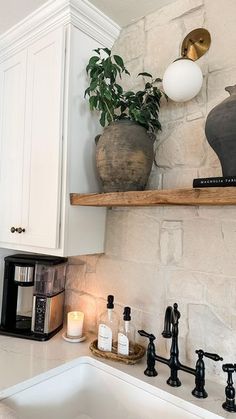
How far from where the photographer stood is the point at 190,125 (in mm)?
1286

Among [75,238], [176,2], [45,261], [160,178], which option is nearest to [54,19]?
[176,2]

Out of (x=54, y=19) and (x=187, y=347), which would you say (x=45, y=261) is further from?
(x=54, y=19)

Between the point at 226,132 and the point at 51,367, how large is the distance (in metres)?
1.09

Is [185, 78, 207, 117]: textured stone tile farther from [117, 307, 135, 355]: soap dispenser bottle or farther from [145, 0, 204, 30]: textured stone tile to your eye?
[117, 307, 135, 355]: soap dispenser bottle

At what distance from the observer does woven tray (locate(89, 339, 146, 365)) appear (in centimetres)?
126

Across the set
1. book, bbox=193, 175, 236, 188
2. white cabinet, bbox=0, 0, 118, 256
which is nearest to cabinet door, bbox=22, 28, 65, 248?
white cabinet, bbox=0, 0, 118, 256

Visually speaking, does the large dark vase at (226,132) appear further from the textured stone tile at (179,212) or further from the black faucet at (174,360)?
the black faucet at (174,360)

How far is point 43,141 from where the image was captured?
1391mm

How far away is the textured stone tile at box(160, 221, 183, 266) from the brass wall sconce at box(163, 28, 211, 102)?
0.52m

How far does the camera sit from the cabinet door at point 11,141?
4.92 ft

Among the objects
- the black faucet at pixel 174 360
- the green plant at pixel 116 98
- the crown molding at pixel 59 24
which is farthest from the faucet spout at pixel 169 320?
the crown molding at pixel 59 24

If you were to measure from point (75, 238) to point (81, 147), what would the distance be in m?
0.41

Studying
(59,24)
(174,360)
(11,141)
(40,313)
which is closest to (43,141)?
(11,141)

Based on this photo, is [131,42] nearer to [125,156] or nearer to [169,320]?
[125,156]
